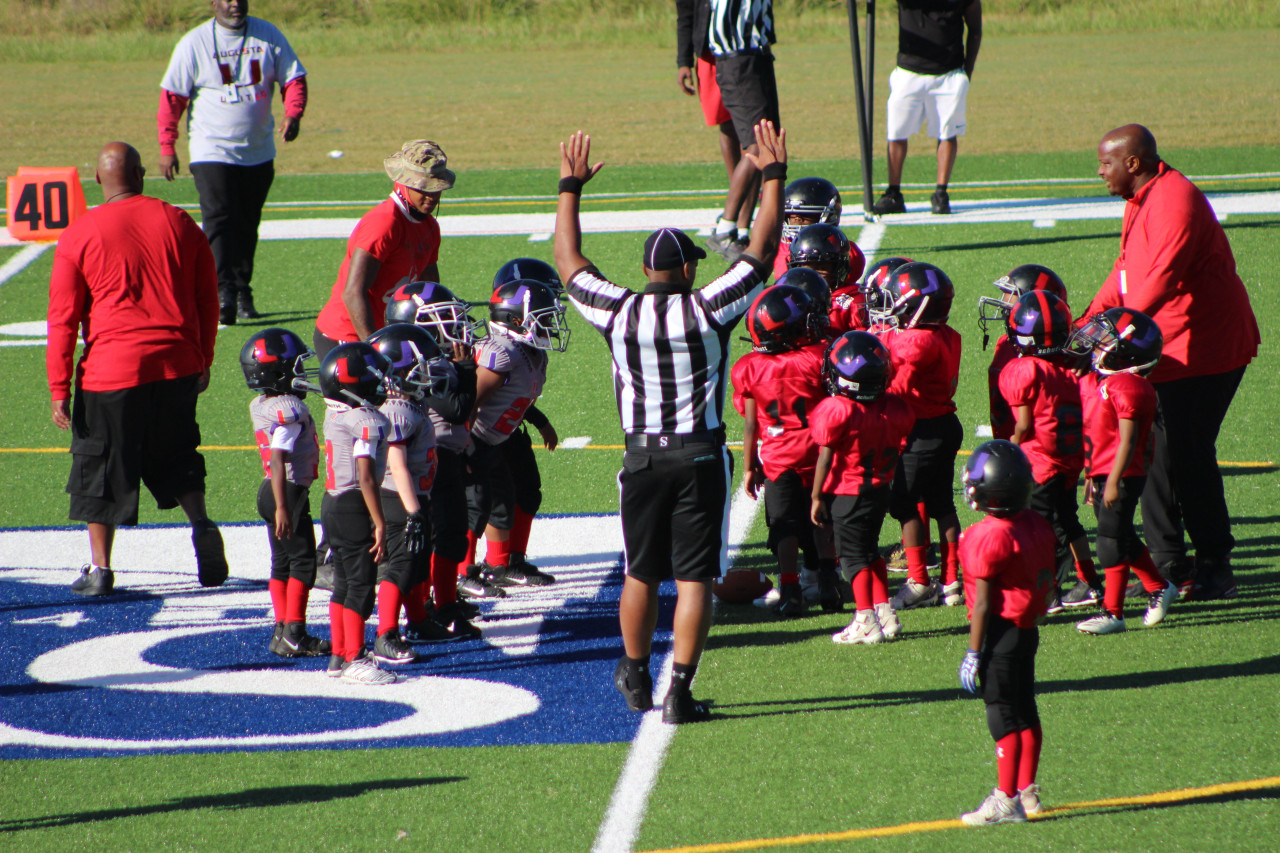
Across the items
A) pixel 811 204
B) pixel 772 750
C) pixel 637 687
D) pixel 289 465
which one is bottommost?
pixel 772 750

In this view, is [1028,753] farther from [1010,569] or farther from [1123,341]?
[1123,341]

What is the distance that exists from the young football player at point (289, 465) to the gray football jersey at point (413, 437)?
0.50 meters

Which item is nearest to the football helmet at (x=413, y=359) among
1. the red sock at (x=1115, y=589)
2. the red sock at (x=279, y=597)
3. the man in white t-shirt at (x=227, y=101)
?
the red sock at (x=279, y=597)

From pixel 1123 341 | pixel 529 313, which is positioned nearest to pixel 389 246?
pixel 529 313

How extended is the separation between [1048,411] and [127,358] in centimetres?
416

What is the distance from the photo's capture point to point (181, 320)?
6770 mm

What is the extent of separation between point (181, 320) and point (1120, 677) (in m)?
4.49

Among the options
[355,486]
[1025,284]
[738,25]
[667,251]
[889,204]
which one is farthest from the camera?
[889,204]

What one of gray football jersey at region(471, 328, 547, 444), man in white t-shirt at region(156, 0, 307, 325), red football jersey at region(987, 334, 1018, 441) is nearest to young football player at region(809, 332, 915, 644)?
red football jersey at region(987, 334, 1018, 441)

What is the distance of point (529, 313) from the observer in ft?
20.4

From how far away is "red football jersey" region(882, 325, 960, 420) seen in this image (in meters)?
6.16

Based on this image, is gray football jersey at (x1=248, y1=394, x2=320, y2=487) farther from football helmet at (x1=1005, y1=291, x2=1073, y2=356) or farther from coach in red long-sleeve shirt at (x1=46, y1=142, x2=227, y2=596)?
football helmet at (x1=1005, y1=291, x2=1073, y2=356)

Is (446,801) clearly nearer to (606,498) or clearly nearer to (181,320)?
(181,320)

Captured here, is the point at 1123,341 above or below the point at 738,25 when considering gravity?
below
